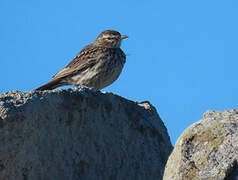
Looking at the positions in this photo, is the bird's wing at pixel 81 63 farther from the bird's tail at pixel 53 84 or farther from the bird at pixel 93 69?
the bird's tail at pixel 53 84

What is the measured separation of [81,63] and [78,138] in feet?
20.2

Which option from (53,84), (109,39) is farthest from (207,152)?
(109,39)

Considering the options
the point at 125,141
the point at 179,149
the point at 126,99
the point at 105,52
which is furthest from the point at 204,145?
the point at 105,52

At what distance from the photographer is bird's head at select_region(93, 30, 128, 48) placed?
13016 millimetres

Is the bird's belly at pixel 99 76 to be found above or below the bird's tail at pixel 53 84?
below

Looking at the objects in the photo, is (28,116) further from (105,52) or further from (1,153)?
(105,52)

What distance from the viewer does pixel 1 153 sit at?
5.13m

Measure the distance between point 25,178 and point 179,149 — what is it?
184cm

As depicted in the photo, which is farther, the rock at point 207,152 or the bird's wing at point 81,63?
the bird's wing at point 81,63

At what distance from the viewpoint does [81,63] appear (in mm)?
11953

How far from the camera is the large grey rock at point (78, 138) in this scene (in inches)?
205

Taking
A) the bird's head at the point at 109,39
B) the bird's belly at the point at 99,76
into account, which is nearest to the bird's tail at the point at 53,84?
the bird's belly at the point at 99,76

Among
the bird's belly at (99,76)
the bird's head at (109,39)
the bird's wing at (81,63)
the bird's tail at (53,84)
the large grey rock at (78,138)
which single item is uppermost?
the bird's head at (109,39)

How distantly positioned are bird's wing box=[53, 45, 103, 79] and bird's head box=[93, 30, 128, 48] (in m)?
→ 0.53
